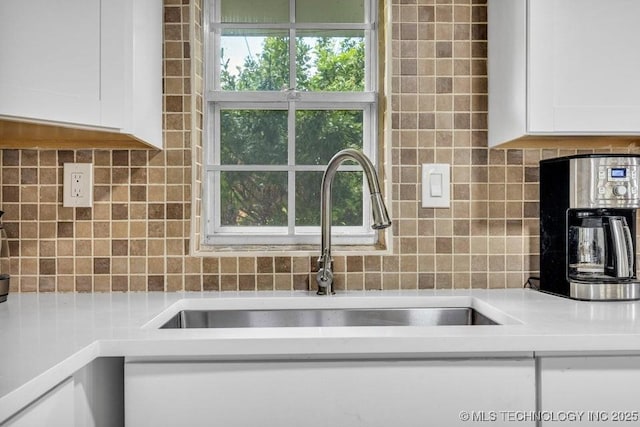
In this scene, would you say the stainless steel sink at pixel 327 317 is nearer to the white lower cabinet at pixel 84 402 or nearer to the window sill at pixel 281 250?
the window sill at pixel 281 250

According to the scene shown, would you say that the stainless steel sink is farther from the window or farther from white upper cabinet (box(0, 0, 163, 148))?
white upper cabinet (box(0, 0, 163, 148))

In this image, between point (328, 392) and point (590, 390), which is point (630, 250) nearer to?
point (590, 390)

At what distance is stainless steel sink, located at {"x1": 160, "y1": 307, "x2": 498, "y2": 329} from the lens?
4.49 ft

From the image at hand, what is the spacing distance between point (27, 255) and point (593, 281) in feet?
5.39

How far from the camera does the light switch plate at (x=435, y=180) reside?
1.52 meters

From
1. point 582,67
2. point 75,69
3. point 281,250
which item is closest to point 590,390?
point 582,67

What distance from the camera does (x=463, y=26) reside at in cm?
153

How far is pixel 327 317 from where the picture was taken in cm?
138

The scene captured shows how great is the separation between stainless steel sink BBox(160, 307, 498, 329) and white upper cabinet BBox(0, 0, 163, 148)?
0.54 meters

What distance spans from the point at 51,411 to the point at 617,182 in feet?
4.41

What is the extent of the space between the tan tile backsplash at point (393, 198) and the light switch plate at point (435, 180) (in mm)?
22

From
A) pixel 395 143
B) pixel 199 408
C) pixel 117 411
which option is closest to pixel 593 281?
pixel 395 143

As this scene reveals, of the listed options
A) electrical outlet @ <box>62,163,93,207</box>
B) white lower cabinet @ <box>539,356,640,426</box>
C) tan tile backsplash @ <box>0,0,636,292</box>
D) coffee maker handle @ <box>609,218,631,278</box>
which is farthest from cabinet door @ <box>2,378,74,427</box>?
coffee maker handle @ <box>609,218,631,278</box>

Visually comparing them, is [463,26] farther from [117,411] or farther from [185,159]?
[117,411]
